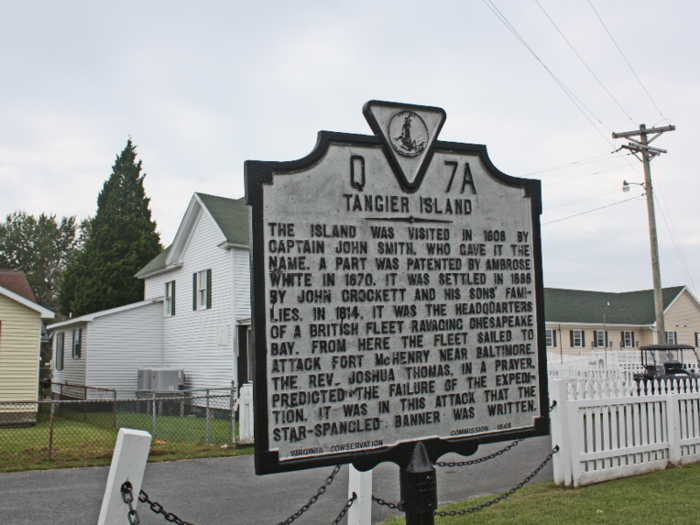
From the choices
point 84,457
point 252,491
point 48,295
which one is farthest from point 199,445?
point 48,295

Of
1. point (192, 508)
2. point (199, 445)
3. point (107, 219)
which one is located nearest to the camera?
point (192, 508)

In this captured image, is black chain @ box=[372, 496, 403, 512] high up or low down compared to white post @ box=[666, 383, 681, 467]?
up

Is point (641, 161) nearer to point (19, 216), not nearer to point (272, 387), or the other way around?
point (272, 387)

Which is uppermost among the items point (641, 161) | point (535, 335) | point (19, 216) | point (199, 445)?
point (19, 216)

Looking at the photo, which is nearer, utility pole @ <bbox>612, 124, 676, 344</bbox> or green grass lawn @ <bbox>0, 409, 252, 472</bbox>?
green grass lawn @ <bbox>0, 409, 252, 472</bbox>

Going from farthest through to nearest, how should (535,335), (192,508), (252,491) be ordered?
(252,491)
(192,508)
(535,335)

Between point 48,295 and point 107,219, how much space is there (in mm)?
30141

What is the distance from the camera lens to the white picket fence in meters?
7.60

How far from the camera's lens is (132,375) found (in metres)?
24.6

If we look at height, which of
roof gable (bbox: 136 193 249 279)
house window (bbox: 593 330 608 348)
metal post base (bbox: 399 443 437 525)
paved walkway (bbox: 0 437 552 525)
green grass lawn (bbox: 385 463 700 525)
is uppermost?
roof gable (bbox: 136 193 249 279)

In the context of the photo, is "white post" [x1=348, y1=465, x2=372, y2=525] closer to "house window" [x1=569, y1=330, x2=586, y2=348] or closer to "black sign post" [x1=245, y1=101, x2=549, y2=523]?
"black sign post" [x1=245, y1=101, x2=549, y2=523]

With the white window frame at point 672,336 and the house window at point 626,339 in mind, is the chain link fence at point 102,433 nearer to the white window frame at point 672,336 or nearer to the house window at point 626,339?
the house window at point 626,339

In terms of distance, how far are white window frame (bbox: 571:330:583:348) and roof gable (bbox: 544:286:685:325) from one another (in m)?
0.80

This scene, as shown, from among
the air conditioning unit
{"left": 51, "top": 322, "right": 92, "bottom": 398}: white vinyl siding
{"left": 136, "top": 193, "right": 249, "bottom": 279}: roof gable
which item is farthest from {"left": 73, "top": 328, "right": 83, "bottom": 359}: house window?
the air conditioning unit
